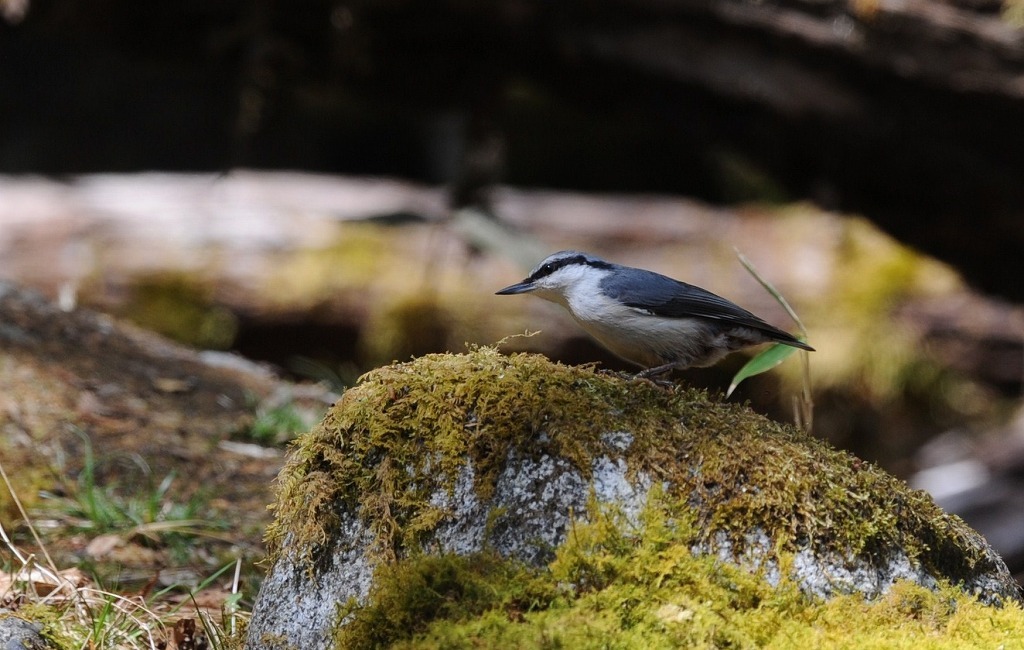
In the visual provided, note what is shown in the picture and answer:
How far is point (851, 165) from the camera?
6.58 meters

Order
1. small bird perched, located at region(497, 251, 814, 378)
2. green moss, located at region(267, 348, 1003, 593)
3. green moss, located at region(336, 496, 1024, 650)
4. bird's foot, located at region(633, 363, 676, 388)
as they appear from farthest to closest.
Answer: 1. small bird perched, located at region(497, 251, 814, 378)
2. bird's foot, located at region(633, 363, 676, 388)
3. green moss, located at region(267, 348, 1003, 593)
4. green moss, located at region(336, 496, 1024, 650)

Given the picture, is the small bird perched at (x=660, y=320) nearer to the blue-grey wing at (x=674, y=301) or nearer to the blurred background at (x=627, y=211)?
the blue-grey wing at (x=674, y=301)

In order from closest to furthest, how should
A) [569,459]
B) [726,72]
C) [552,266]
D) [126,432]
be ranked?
[569,459]
[552,266]
[126,432]
[726,72]

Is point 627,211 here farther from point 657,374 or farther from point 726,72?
point 657,374

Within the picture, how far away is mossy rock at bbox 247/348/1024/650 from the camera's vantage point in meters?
2.17

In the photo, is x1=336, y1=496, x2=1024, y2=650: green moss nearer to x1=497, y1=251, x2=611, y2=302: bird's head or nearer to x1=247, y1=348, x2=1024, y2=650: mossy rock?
x1=247, y1=348, x2=1024, y2=650: mossy rock

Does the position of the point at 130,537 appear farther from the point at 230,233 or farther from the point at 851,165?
the point at 851,165

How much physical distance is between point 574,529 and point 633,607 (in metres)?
0.22

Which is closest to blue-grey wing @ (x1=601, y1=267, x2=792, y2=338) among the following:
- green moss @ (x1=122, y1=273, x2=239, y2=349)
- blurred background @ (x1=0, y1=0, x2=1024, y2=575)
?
blurred background @ (x1=0, y1=0, x2=1024, y2=575)

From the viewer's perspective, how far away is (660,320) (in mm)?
3283

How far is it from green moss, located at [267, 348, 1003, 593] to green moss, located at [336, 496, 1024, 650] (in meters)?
0.10

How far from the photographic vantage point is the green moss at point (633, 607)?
2102 mm

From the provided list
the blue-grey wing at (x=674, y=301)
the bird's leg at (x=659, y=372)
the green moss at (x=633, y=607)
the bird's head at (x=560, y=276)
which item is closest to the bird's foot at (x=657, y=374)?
the bird's leg at (x=659, y=372)

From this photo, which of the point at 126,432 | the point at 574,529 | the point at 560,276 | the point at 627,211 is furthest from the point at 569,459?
the point at 627,211
